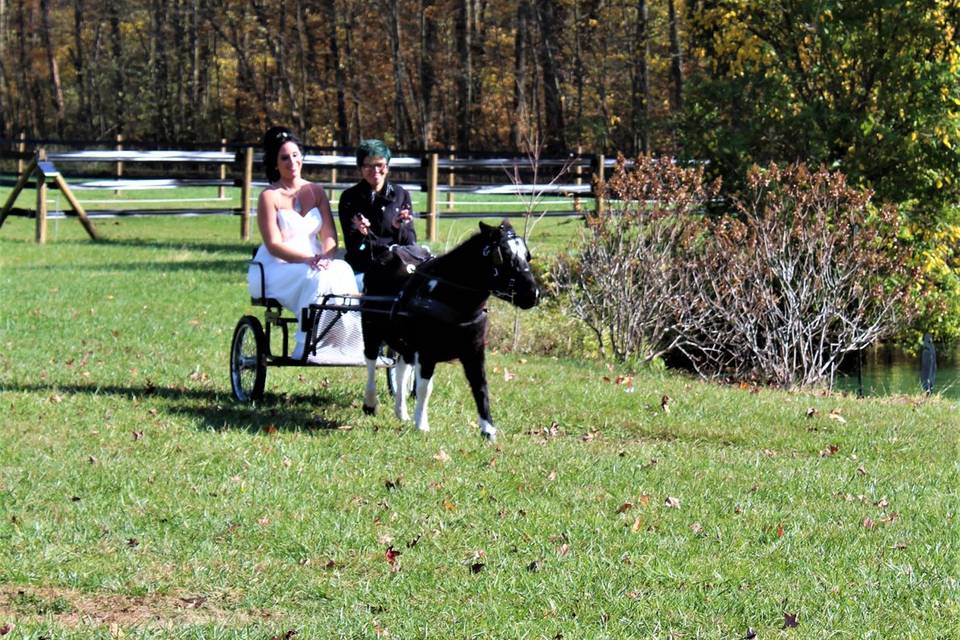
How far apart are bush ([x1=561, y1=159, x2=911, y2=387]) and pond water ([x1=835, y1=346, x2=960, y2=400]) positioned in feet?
4.76

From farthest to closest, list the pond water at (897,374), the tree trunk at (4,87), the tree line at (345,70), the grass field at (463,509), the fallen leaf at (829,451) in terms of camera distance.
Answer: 1. the tree trunk at (4,87)
2. the tree line at (345,70)
3. the pond water at (897,374)
4. the fallen leaf at (829,451)
5. the grass field at (463,509)

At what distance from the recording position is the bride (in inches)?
412

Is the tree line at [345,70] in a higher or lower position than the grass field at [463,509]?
higher

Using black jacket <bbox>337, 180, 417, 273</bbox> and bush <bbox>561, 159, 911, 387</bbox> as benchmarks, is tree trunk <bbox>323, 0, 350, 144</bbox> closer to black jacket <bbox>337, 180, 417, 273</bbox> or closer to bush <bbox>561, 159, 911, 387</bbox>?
bush <bbox>561, 159, 911, 387</bbox>

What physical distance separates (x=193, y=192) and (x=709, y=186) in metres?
27.3

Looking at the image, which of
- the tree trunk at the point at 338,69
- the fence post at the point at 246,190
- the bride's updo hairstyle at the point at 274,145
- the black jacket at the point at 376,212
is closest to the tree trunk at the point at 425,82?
the tree trunk at the point at 338,69

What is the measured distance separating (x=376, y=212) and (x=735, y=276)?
20.1ft

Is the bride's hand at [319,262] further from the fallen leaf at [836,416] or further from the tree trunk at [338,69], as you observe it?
the tree trunk at [338,69]

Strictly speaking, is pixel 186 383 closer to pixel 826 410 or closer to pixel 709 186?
pixel 826 410

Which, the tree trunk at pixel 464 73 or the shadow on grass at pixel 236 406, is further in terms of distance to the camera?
the tree trunk at pixel 464 73

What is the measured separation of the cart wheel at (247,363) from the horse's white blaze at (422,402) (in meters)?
1.51

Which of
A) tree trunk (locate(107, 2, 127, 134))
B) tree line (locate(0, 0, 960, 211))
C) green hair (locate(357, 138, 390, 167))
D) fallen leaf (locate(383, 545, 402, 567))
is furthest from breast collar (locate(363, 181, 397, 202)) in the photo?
tree trunk (locate(107, 2, 127, 134))

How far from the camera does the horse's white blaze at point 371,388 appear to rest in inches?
Result: 406

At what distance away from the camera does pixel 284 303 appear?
35.5 ft
